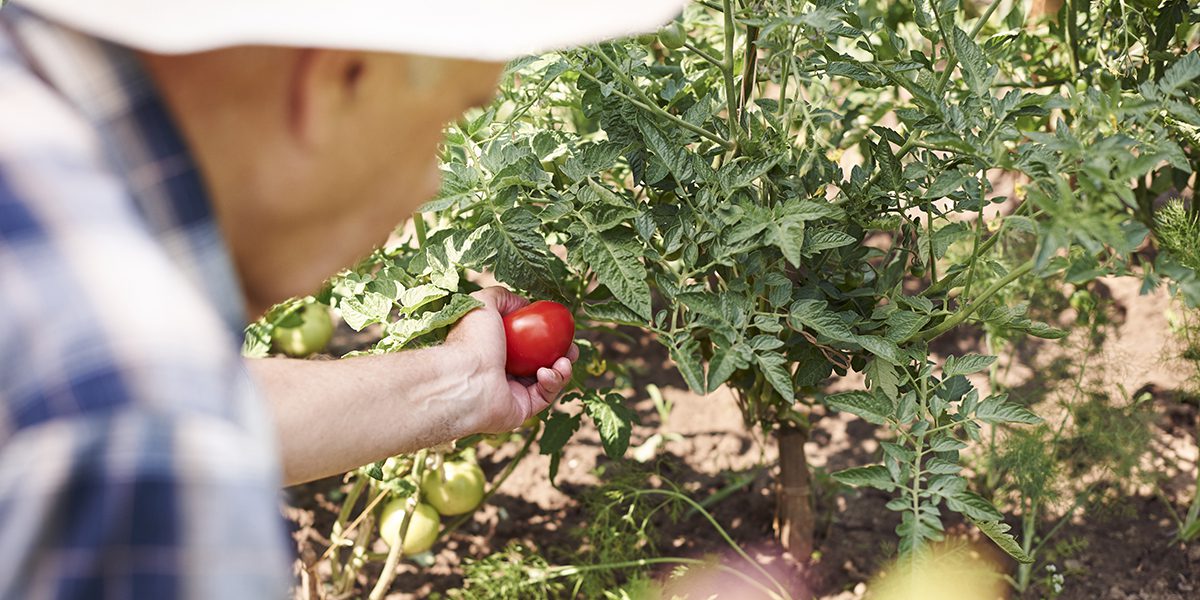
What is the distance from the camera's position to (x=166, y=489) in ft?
1.64

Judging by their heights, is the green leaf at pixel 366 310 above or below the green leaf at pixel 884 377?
above

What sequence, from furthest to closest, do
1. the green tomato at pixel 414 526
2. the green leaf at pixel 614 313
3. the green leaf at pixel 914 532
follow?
the green tomato at pixel 414 526 → the green leaf at pixel 614 313 → the green leaf at pixel 914 532

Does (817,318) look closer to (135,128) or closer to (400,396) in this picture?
(400,396)

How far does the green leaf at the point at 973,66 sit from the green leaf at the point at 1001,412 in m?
0.31

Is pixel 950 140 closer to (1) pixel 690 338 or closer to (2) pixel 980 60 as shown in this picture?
(2) pixel 980 60

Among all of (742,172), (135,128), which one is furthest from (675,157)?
(135,128)

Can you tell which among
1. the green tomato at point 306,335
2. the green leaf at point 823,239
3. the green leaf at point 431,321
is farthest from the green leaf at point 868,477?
the green tomato at point 306,335

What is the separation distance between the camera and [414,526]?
1.69 meters

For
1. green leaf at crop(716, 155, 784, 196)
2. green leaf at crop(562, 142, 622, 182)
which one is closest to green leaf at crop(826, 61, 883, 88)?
green leaf at crop(716, 155, 784, 196)

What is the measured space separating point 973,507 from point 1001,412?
0.10 meters

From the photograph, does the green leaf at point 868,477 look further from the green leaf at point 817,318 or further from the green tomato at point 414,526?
the green tomato at point 414,526

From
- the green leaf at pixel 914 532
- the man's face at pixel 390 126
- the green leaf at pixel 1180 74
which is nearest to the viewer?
the man's face at pixel 390 126

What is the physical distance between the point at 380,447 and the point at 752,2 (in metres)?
0.60

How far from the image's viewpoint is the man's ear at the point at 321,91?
575 millimetres
